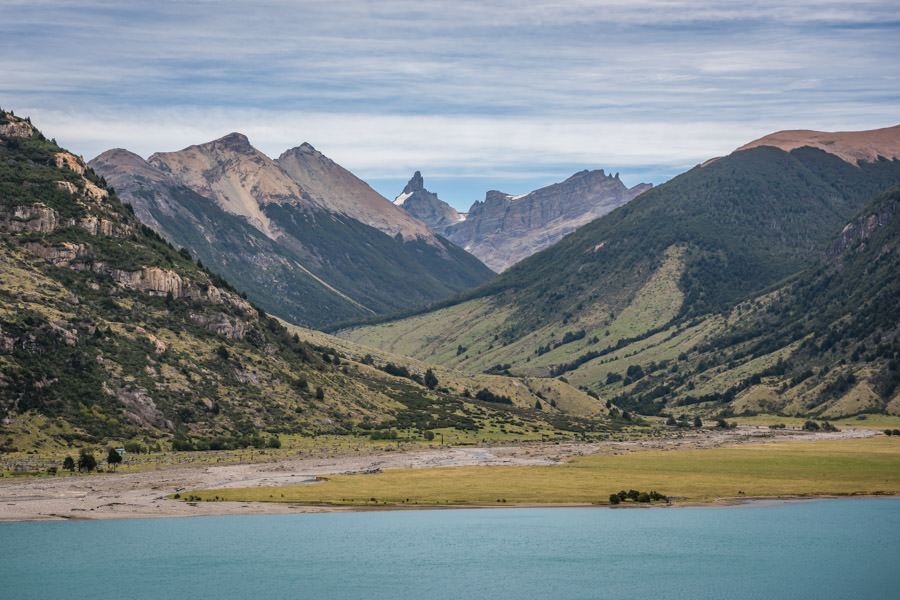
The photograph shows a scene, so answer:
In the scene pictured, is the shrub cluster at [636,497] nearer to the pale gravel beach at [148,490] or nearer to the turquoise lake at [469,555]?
the turquoise lake at [469,555]

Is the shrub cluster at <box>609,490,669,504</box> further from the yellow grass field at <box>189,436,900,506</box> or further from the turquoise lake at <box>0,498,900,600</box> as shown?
the turquoise lake at <box>0,498,900,600</box>

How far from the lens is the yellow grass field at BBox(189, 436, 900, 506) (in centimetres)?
14612

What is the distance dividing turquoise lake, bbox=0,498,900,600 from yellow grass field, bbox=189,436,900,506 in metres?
11.4

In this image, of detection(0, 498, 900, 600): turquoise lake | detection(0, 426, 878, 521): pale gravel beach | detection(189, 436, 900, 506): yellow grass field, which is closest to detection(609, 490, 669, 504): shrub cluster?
detection(189, 436, 900, 506): yellow grass field

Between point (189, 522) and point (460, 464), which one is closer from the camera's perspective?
point (189, 522)

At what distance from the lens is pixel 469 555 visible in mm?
105812

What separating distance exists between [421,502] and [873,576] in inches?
2696

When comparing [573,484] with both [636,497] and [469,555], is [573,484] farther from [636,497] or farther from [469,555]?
[469,555]

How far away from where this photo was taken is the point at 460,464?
654 ft

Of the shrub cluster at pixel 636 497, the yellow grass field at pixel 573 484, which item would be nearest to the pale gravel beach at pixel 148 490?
the yellow grass field at pixel 573 484

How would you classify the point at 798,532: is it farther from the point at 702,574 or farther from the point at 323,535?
the point at 323,535

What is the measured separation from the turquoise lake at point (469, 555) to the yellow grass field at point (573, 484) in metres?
11.4

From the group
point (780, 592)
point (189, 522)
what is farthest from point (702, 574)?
point (189, 522)

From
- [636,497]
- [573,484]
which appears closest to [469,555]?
[636,497]
